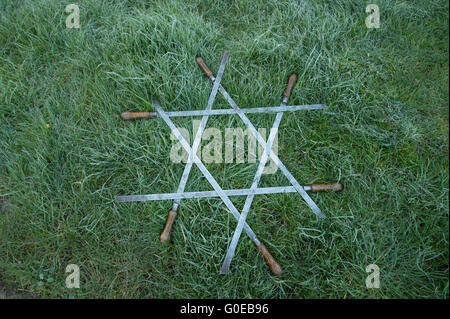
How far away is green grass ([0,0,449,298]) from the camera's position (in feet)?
7.22

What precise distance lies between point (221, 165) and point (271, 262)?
90 cm

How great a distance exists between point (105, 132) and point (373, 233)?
249cm

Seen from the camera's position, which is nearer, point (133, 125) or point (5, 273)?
point (5, 273)

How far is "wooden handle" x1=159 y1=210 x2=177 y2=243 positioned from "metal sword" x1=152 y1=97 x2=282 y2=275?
1.34ft

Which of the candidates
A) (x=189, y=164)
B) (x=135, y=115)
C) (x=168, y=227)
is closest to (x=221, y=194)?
(x=189, y=164)

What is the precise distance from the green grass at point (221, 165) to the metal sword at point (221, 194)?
61mm

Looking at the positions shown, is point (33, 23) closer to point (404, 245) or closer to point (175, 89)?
point (175, 89)

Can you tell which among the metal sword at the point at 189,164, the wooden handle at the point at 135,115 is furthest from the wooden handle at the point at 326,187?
the wooden handle at the point at 135,115

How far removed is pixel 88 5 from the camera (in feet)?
9.71

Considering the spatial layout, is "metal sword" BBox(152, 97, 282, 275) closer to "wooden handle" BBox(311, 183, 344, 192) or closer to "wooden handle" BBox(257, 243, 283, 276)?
"wooden handle" BBox(257, 243, 283, 276)

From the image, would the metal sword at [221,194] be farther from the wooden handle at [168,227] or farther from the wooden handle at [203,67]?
the wooden handle at [203,67]

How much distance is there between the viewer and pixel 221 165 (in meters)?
2.46

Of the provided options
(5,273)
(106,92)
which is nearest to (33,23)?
(106,92)

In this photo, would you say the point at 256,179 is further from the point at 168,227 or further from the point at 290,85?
the point at 290,85
